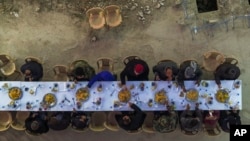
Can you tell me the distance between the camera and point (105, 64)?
7.64 metres

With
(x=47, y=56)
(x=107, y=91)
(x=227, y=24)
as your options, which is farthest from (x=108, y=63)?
(x=227, y=24)

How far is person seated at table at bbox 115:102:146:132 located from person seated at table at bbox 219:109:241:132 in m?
1.25

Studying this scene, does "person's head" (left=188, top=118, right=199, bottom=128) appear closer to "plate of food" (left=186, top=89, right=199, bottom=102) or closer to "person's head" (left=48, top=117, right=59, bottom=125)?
"plate of food" (left=186, top=89, right=199, bottom=102)

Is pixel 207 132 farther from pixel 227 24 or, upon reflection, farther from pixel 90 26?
pixel 90 26

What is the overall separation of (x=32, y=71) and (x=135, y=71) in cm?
166

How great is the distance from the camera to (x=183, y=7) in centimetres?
789

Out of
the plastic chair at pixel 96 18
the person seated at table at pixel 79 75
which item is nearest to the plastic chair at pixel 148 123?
the person seated at table at pixel 79 75

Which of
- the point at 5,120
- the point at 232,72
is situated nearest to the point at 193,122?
the point at 232,72

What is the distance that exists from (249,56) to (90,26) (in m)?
2.80

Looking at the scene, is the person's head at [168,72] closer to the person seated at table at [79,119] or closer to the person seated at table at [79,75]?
the person seated at table at [79,75]

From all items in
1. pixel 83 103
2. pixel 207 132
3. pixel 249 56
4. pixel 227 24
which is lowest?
pixel 207 132

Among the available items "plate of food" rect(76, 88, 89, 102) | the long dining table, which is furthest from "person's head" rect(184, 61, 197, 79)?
"plate of food" rect(76, 88, 89, 102)

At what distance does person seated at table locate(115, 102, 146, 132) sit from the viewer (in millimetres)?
7160

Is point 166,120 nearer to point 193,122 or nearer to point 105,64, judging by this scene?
point 193,122
